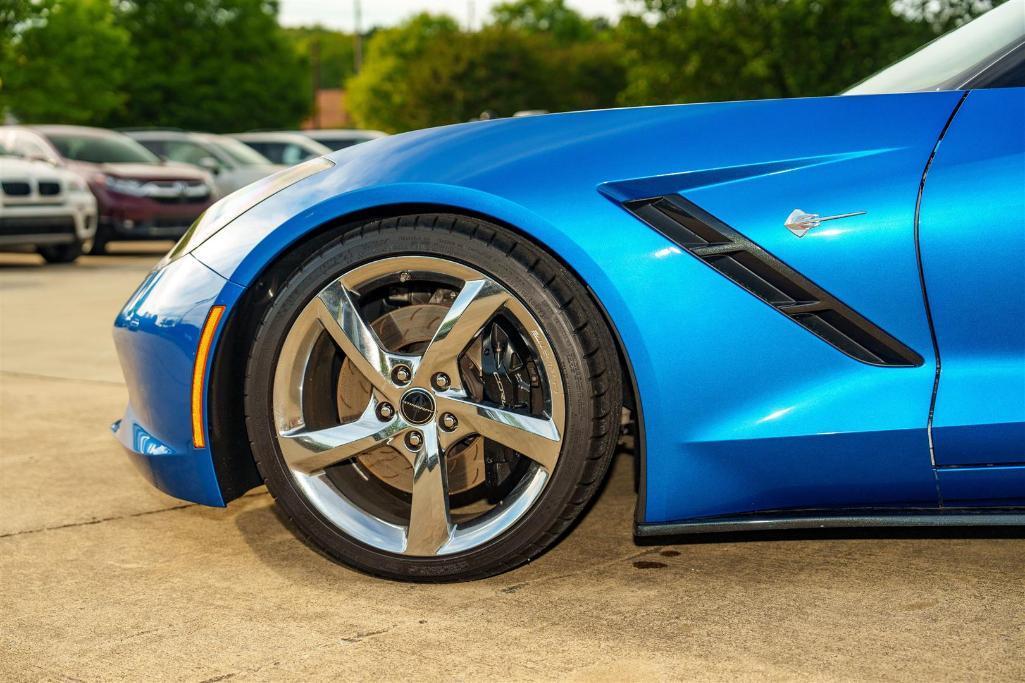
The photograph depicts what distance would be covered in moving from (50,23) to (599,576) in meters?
40.1

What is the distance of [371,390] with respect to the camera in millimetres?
3041

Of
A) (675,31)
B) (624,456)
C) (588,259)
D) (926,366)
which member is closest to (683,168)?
(588,259)

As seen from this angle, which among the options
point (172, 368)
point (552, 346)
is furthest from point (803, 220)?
point (172, 368)

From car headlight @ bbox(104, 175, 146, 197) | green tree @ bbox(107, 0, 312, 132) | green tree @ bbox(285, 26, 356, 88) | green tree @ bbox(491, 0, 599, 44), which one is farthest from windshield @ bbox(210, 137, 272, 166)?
green tree @ bbox(285, 26, 356, 88)

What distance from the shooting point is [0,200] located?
43.2 ft

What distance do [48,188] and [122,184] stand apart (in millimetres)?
1795

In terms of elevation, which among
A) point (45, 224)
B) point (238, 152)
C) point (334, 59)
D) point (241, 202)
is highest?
point (241, 202)

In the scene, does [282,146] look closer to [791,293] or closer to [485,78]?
[791,293]

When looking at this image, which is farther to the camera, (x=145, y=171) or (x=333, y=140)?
(x=333, y=140)

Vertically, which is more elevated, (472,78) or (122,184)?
(472,78)

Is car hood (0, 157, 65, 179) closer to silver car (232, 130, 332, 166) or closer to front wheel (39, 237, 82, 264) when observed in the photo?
front wheel (39, 237, 82, 264)

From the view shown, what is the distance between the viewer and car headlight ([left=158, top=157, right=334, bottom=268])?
9.85 ft

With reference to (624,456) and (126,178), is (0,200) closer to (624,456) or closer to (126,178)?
(126,178)

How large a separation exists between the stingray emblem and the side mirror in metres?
16.2
